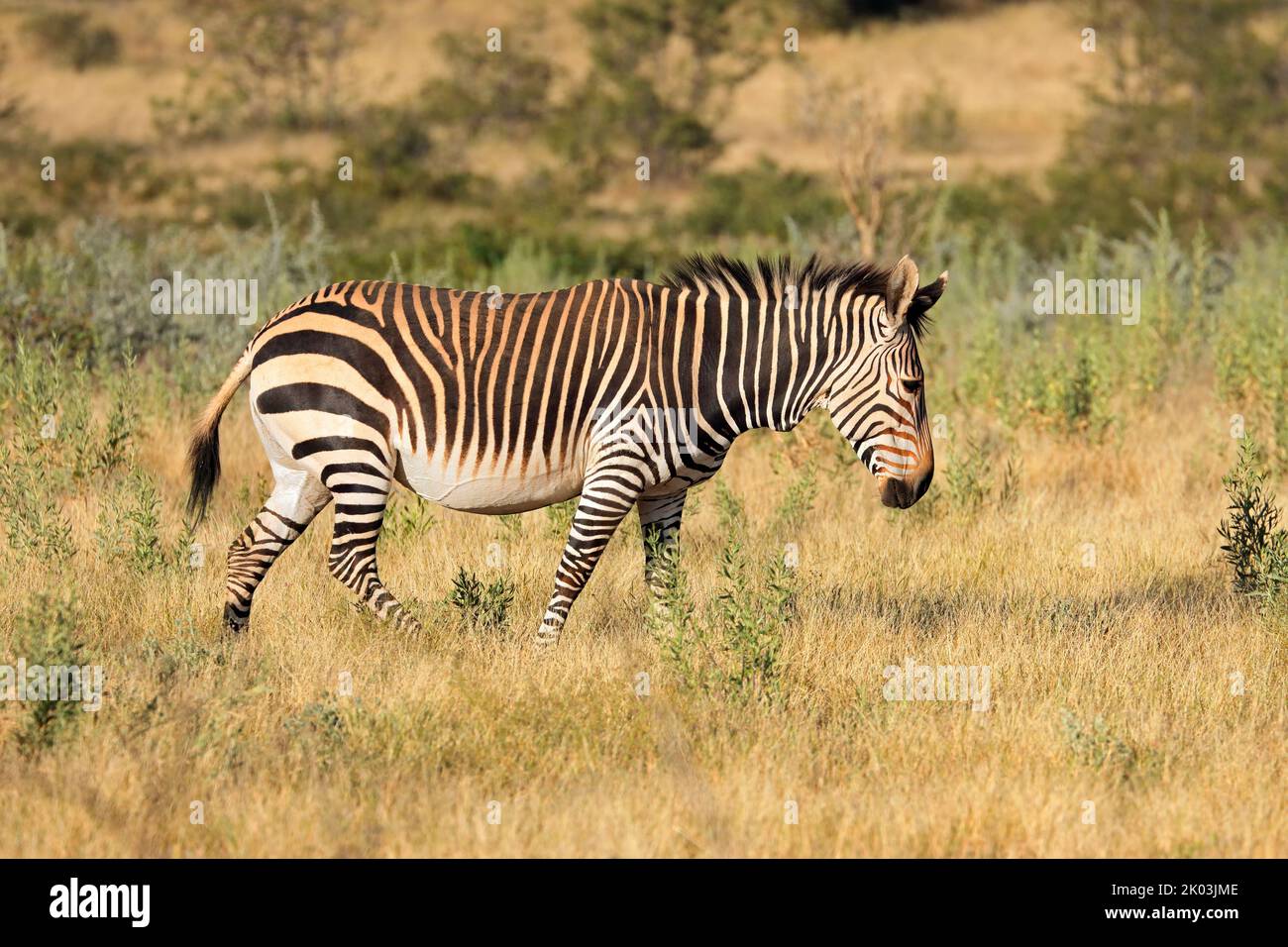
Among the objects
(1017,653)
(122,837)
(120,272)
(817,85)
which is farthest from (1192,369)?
(122,837)

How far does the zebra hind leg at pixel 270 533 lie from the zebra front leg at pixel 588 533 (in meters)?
1.14

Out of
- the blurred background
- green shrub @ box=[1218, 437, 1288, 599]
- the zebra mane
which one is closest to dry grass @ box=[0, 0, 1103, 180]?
the blurred background

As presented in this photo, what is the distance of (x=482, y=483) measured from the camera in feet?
20.8

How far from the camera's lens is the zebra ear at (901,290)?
20.1 feet

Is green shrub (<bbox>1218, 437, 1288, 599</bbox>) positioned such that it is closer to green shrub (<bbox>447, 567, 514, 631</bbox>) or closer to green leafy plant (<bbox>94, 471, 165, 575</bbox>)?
green shrub (<bbox>447, 567, 514, 631</bbox>)

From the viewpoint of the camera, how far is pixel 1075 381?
10.0 metres

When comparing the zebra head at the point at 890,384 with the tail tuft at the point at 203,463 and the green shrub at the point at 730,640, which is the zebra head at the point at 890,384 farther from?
the tail tuft at the point at 203,463

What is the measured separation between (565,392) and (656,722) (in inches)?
60.1

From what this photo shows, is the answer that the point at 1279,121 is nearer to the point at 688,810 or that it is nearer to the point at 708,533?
the point at 708,533

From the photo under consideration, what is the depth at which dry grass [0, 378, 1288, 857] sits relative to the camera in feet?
15.6

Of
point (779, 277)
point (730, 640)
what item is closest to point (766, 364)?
point (779, 277)

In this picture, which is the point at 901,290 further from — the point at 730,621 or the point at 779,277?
the point at 730,621

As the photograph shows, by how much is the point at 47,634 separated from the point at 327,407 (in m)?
1.46

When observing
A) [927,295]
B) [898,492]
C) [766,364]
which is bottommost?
[898,492]
